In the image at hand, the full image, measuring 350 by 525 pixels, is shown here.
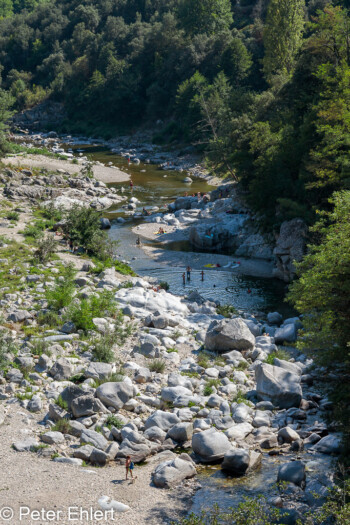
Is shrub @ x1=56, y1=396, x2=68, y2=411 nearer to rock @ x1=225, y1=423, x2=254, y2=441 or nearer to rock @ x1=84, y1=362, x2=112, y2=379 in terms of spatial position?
rock @ x1=84, y1=362, x2=112, y2=379

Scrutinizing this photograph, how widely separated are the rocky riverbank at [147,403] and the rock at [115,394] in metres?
0.03

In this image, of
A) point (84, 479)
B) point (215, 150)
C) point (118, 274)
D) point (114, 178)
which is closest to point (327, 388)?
point (84, 479)

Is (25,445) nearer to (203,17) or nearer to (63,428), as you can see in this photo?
(63,428)

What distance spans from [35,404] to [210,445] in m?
5.07

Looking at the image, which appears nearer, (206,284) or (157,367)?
(157,367)

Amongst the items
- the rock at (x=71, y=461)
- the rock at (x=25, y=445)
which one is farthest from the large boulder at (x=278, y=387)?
the rock at (x=25, y=445)

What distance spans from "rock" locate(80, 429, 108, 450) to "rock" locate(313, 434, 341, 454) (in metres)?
5.66

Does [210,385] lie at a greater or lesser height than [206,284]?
greater

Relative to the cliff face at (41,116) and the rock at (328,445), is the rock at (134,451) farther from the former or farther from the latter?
the cliff face at (41,116)

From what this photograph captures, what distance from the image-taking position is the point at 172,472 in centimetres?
1291

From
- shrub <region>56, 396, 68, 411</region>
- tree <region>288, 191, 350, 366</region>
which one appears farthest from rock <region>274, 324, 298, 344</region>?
shrub <region>56, 396, 68, 411</region>

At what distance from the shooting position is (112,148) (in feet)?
272

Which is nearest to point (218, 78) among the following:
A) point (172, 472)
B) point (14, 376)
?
point (14, 376)

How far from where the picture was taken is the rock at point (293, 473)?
501 inches
